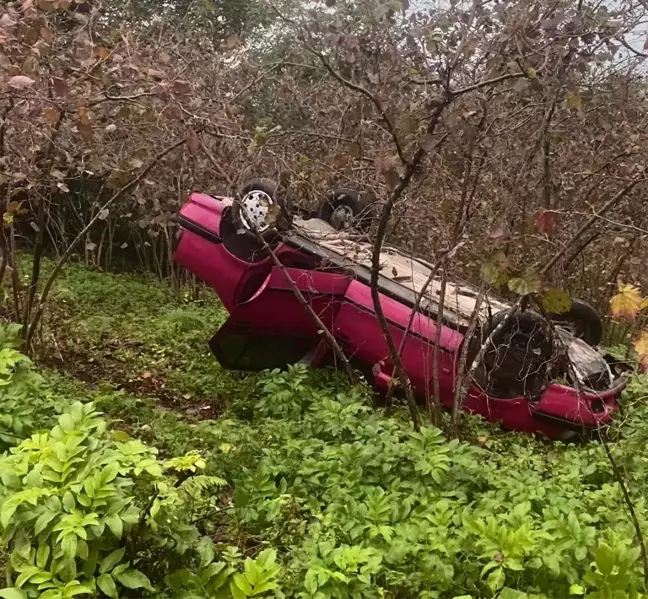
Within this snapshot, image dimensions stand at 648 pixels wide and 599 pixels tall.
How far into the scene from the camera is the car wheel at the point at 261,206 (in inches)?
181

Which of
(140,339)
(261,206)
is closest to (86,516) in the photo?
(261,206)

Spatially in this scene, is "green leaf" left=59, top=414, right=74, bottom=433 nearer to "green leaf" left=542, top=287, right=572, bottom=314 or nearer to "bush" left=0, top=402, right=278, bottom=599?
"bush" left=0, top=402, right=278, bottom=599

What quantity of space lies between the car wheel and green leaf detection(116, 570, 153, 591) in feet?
8.87

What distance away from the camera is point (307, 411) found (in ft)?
14.3

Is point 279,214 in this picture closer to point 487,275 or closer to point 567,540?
point 487,275

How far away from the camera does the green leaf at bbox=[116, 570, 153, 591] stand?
2037 millimetres

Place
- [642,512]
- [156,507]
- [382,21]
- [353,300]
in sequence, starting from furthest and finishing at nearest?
[353,300], [382,21], [642,512], [156,507]

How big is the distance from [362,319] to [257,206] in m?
1.08

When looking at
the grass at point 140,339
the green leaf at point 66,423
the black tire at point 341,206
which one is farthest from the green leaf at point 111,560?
the black tire at point 341,206

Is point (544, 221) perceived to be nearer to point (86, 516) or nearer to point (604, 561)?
point (604, 561)

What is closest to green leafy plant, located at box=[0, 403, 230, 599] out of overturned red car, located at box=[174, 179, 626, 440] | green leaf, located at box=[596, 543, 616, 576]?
green leaf, located at box=[596, 543, 616, 576]

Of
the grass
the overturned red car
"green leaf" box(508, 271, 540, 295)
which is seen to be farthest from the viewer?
the grass

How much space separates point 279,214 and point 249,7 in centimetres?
735

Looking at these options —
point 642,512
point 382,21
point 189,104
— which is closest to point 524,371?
point 642,512
